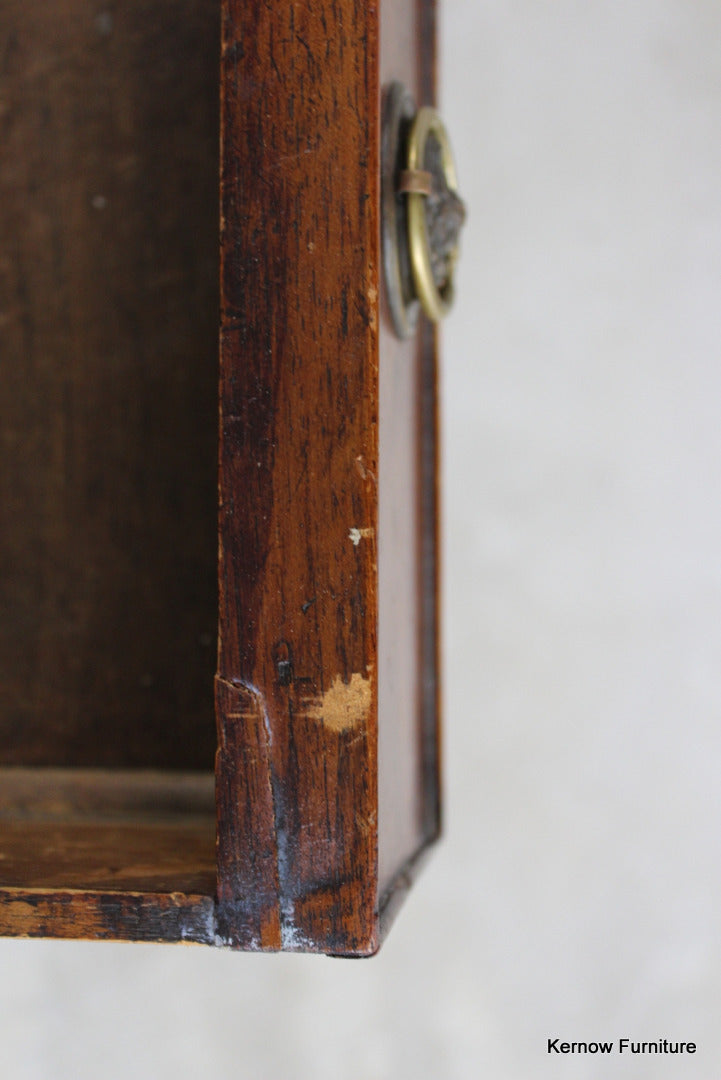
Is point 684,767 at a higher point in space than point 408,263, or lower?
lower

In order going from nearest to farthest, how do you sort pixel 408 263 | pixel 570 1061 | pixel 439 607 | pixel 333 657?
pixel 333 657
pixel 408 263
pixel 439 607
pixel 570 1061

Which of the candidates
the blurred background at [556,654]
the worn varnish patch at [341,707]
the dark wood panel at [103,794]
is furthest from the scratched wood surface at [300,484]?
the blurred background at [556,654]

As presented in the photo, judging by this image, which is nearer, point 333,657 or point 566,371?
point 333,657

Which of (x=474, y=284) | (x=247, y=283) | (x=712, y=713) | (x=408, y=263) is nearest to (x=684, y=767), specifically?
(x=712, y=713)

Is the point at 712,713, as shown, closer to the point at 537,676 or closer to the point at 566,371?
the point at 537,676

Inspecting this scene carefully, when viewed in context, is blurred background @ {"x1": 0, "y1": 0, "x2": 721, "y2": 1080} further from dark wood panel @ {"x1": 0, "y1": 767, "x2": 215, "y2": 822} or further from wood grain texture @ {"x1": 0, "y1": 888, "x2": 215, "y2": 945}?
wood grain texture @ {"x1": 0, "y1": 888, "x2": 215, "y2": 945}

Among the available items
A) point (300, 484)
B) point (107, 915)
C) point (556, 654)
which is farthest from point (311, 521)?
point (556, 654)

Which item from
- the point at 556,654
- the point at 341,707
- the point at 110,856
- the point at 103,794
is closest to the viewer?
the point at 341,707

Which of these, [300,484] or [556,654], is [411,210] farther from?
[556,654]
